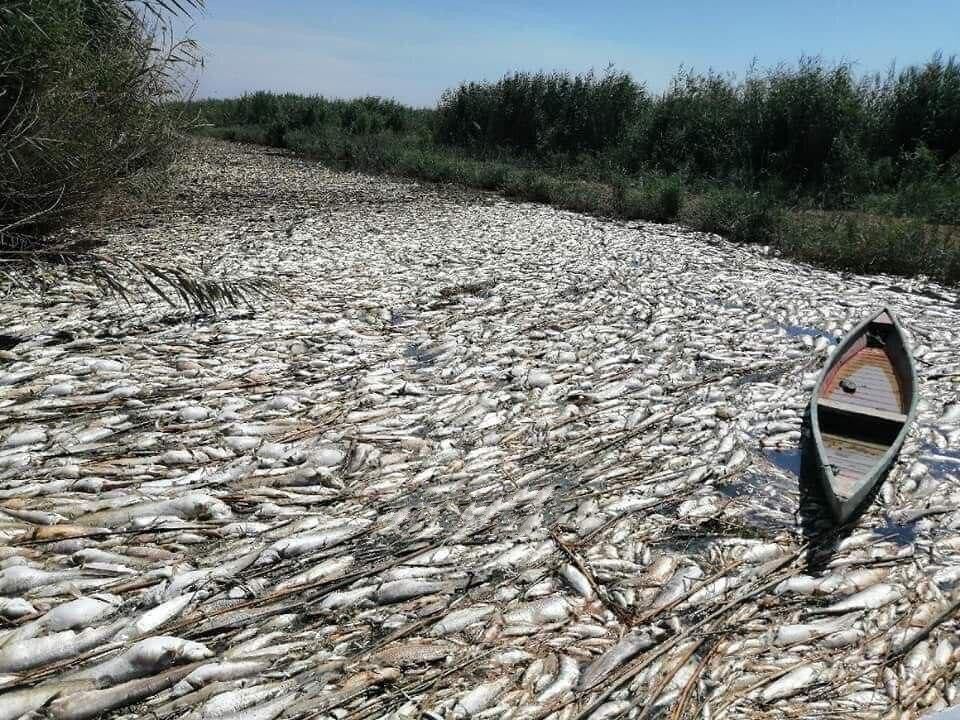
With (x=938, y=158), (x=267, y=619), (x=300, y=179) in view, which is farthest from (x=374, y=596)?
(x=938, y=158)

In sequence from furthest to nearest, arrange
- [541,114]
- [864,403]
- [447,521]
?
[541,114] < [864,403] < [447,521]

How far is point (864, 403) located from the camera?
4.90 meters

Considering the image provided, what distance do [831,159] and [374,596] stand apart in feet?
58.9

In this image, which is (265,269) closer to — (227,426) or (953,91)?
(227,426)

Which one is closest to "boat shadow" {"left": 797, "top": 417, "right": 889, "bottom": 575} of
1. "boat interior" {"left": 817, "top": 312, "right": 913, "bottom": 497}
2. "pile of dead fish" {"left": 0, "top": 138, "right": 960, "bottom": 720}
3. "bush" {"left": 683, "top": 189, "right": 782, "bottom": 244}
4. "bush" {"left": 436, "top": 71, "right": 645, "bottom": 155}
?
"pile of dead fish" {"left": 0, "top": 138, "right": 960, "bottom": 720}

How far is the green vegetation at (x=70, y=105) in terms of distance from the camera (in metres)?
5.78

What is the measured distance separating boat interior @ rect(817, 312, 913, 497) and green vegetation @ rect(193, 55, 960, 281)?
16.0 ft

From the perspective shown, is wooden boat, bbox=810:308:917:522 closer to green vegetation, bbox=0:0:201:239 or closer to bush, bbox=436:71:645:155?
green vegetation, bbox=0:0:201:239

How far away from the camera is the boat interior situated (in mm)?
4055

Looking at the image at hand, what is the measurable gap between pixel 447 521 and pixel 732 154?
17664 mm

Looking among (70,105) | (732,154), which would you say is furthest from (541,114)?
(70,105)

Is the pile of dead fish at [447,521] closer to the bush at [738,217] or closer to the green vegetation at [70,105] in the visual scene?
the green vegetation at [70,105]

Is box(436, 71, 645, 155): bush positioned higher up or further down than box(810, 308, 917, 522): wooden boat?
higher up

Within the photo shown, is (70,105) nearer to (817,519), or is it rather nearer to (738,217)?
(817,519)
